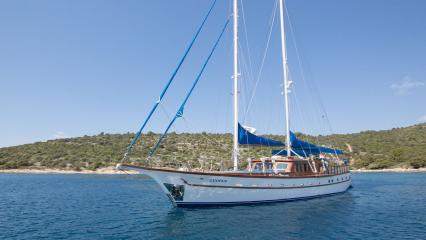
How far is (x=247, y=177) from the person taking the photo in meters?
24.0

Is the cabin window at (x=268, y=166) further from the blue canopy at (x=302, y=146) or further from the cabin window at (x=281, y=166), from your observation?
the blue canopy at (x=302, y=146)

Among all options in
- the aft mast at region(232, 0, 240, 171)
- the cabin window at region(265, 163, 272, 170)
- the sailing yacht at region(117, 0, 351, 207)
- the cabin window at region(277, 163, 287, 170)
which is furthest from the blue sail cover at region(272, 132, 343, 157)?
the aft mast at region(232, 0, 240, 171)

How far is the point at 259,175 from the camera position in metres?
24.8

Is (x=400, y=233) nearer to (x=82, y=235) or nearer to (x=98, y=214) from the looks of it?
(x=82, y=235)

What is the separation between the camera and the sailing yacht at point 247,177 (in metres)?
22.9

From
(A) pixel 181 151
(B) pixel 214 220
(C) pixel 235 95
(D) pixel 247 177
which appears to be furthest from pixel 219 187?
(A) pixel 181 151

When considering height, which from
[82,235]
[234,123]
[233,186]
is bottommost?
[82,235]

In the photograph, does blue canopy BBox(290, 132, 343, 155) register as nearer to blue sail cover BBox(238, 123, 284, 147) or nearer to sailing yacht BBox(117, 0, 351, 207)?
sailing yacht BBox(117, 0, 351, 207)

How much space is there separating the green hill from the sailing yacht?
39.8 m

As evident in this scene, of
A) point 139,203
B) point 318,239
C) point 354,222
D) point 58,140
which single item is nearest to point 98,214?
point 139,203

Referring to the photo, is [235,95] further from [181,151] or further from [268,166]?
[181,151]

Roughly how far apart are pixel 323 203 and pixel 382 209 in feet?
15.2

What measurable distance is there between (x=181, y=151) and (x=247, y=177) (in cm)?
6528

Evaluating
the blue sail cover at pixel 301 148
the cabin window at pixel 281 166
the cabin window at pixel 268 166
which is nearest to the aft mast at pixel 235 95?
the cabin window at pixel 268 166
